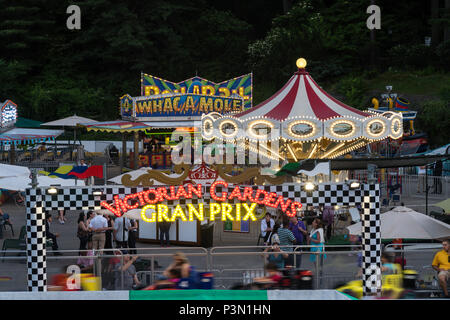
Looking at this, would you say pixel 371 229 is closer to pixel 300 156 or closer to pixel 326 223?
pixel 326 223

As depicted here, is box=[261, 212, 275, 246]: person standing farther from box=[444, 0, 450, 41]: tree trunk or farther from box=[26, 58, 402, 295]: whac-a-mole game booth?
box=[444, 0, 450, 41]: tree trunk

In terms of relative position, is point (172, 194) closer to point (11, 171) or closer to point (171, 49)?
point (11, 171)

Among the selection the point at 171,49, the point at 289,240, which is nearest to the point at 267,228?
the point at 289,240

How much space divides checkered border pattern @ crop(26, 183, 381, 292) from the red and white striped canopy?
762cm

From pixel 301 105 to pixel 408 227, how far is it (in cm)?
741

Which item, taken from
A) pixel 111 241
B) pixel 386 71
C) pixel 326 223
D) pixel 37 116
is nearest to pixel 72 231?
pixel 111 241

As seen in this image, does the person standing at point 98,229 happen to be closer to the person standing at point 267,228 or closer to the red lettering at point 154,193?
the person standing at point 267,228

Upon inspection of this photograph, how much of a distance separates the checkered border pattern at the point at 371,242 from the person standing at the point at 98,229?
21.1 ft

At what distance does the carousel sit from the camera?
1770 centimetres

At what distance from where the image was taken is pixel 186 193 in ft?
34.7

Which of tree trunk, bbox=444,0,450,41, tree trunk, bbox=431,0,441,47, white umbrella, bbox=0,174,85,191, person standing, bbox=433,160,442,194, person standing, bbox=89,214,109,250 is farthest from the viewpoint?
tree trunk, bbox=431,0,441,47

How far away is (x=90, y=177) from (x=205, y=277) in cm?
1092

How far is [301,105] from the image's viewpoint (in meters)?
18.5

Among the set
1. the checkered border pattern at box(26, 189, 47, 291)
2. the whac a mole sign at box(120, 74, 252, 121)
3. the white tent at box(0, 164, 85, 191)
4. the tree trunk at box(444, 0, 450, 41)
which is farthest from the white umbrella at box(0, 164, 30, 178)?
the tree trunk at box(444, 0, 450, 41)
